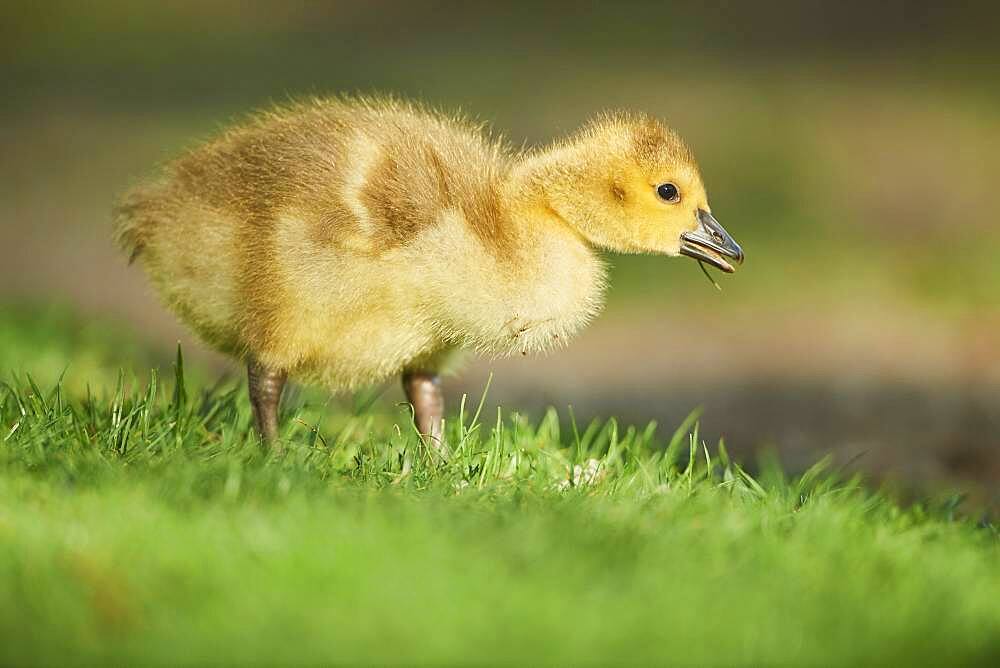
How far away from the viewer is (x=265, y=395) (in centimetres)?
404

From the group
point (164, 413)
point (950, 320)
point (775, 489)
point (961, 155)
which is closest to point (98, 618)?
point (164, 413)

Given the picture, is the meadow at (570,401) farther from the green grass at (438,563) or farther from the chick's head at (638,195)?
the chick's head at (638,195)

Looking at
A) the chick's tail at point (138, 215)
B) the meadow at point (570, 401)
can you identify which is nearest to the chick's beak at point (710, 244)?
the meadow at point (570, 401)

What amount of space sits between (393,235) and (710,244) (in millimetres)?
951

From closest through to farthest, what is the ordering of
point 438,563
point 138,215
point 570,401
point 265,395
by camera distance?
point 438,563
point 265,395
point 138,215
point 570,401

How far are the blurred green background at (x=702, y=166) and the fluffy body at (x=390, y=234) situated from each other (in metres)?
0.62

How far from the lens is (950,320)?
26.9 feet

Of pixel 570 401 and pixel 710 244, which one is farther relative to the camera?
pixel 570 401

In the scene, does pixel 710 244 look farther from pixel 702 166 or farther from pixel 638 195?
pixel 702 166

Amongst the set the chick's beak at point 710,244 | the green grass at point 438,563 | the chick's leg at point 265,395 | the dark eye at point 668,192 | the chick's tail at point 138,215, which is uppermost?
the dark eye at point 668,192

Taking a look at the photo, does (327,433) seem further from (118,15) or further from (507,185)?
(118,15)

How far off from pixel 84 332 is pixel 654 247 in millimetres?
2856

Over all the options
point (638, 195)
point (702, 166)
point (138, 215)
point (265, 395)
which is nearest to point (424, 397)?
point (265, 395)

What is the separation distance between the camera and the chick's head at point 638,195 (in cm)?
407
